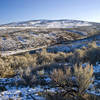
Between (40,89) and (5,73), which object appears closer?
(40,89)

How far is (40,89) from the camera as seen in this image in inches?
233

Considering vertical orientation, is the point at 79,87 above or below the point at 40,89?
above

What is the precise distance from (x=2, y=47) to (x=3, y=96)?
30.7 meters

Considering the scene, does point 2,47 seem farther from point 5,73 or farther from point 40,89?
point 40,89

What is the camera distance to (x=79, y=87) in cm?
489

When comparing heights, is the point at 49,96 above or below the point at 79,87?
below

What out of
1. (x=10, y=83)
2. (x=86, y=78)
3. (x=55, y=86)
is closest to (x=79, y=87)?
(x=86, y=78)

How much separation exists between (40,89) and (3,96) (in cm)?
177

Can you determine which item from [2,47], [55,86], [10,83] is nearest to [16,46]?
[2,47]

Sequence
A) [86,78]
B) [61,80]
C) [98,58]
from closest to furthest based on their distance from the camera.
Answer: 1. [86,78]
2. [61,80]
3. [98,58]

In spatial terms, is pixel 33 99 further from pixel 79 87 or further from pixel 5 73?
pixel 5 73

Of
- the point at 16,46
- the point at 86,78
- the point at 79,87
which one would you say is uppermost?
the point at 86,78

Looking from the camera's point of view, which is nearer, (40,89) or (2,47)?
(40,89)

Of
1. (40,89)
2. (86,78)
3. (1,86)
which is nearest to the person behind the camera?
(86,78)
